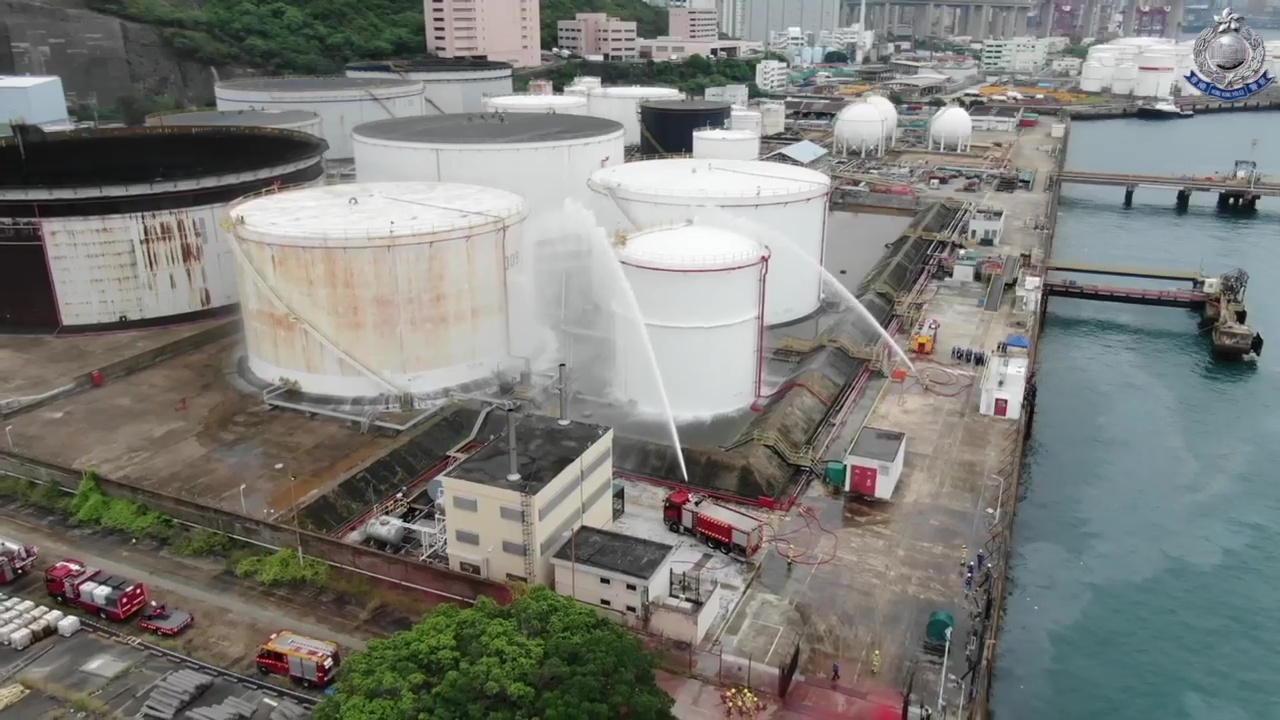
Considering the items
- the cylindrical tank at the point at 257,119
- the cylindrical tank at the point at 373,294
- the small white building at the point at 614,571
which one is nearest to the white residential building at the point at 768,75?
the cylindrical tank at the point at 257,119

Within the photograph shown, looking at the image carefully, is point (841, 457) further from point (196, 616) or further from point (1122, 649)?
point (196, 616)

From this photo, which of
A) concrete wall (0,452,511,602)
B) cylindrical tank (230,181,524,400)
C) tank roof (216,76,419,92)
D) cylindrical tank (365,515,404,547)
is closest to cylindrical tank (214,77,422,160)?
tank roof (216,76,419,92)

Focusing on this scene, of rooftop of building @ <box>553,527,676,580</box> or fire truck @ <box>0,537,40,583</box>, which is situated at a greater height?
rooftop of building @ <box>553,527,676,580</box>

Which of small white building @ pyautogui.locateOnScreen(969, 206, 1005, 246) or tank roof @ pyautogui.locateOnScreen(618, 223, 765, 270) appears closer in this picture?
tank roof @ pyautogui.locateOnScreen(618, 223, 765, 270)

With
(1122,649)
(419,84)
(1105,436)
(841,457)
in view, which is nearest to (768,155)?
(419,84)

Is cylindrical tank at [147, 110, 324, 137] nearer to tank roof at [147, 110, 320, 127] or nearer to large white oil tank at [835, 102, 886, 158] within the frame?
tank roof at [147, 110, 320, 127]
